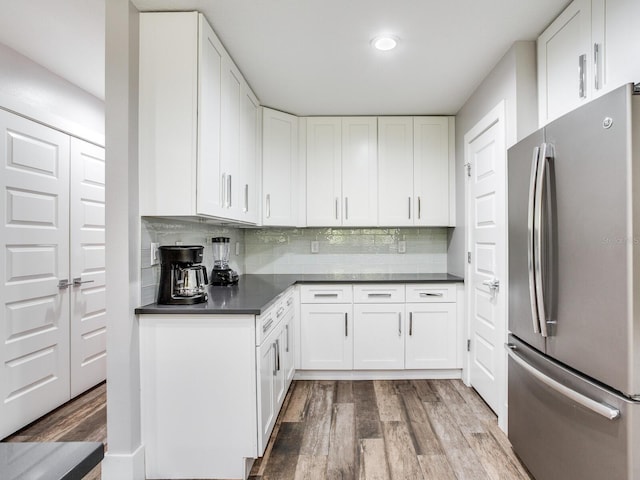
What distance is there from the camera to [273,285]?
2672mm

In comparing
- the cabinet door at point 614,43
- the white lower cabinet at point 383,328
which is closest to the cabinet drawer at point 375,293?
the white lower cabinet at point 383,328

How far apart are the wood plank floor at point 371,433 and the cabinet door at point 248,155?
147 cm

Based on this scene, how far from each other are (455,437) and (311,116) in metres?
2.81

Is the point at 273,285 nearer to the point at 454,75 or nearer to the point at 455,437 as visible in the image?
the point at 455,437

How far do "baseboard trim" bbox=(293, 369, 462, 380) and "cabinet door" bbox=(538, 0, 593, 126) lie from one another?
2.13m

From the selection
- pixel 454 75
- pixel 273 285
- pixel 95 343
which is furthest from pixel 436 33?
pixel 95 343

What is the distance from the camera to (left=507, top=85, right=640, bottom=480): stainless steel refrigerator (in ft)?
3.69

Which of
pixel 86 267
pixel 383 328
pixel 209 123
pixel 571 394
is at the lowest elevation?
pixel 383 328

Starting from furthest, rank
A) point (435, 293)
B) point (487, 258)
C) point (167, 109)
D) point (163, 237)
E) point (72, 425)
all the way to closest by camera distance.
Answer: point (435, 293) < point (487, 258) < point (72, 425) < point (163, 237) < point (167, 109)

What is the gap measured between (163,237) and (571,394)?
82.1 inches

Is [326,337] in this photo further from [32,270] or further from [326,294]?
[32,270]

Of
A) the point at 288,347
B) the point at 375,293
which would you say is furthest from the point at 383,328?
the point at 288,347

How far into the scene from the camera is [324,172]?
131 inches

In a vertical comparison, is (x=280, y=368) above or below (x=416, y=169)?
below
